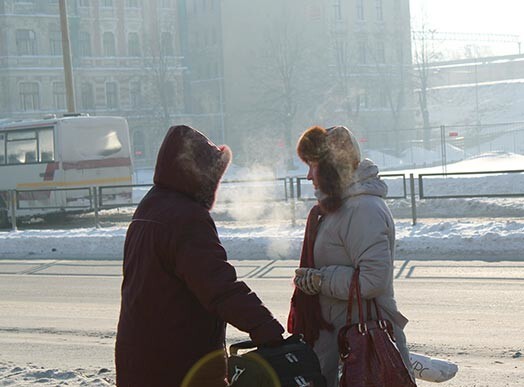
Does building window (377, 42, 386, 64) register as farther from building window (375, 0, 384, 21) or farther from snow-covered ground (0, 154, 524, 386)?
snow-covered ground (0, 154, 524, 386)

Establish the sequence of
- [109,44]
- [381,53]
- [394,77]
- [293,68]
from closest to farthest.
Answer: [293,68]
[109,44]
[394,77]
[381,53]

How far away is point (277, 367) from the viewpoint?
3.93 metres

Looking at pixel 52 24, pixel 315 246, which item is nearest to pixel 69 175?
pixel 315 246

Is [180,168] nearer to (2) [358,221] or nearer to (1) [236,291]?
(1) [236,291]

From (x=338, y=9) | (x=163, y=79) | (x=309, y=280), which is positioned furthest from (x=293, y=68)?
(x=309, y=280)

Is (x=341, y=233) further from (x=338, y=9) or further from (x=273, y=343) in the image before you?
(x=338, y=9)

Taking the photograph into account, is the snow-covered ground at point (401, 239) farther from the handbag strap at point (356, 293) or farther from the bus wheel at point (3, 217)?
the handbag strap at point (356, 293)

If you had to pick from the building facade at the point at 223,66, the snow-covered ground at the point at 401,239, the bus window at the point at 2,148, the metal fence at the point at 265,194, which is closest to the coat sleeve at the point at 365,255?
the snow-covered ground at the point at 401,239

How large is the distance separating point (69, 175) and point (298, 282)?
2529 cm

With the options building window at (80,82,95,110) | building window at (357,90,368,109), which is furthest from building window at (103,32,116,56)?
building window at (357,90,368,109)

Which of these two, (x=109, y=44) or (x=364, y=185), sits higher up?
(x=109, y=44)

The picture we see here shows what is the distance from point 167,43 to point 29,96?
13.0m

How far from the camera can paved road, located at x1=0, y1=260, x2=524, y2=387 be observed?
27.3 feet

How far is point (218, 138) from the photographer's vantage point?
3086 inches
